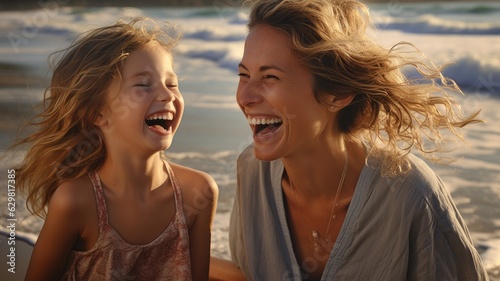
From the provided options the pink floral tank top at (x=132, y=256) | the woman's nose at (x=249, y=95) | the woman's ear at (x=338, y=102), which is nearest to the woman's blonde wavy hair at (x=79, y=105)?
Result: the pink floral tank top at (x=132, y=256)

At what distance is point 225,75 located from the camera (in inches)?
293

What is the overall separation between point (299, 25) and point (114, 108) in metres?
0.70

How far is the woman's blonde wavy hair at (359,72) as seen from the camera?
245 cm

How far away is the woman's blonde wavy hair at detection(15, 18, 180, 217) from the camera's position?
258 cm

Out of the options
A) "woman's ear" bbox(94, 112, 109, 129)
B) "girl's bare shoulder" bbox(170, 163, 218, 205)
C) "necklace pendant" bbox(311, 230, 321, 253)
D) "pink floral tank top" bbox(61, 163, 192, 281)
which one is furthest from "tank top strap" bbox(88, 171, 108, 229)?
"necklace pendant" bbox(311, 230, 321, 253)

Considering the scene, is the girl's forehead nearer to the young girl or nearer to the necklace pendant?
the young girl

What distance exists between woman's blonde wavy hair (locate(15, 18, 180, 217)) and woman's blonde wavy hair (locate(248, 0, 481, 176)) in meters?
0.46

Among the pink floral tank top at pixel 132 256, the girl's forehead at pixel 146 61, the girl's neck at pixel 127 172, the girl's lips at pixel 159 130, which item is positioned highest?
the girl's forehead at pixel 146 61

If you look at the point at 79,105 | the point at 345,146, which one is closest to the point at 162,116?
the point at 79,105

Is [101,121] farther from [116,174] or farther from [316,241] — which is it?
[316,241]

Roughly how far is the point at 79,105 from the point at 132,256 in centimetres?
56

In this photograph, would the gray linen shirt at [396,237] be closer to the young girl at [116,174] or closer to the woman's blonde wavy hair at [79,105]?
the young girl at [116,174]

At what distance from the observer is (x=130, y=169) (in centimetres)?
262

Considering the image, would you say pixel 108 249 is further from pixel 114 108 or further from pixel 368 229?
pixel 368 229
